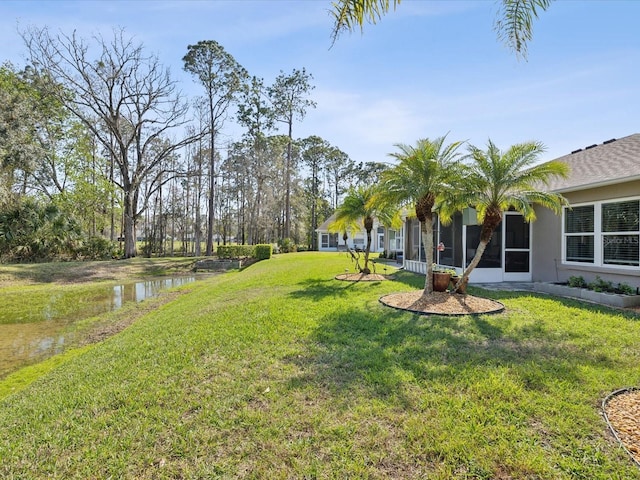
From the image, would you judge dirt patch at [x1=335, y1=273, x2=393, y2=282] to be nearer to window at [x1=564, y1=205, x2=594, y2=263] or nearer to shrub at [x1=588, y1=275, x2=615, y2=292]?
window at [x1=564, y1=205, x2=594, y2=263]

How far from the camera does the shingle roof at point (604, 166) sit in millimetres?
7703

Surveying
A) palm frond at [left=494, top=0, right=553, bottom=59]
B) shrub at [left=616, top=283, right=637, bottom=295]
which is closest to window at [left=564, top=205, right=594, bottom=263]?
shrub at [left=616, top=283, right=637, bottom=295]

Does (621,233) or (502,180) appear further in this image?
(621,233)

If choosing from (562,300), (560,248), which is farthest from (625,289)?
(560,248)

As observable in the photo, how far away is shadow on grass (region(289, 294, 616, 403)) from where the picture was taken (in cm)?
374

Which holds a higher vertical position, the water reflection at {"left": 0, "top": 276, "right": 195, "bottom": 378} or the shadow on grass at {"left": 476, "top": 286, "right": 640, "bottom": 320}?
the shadow on grass at {"left": 476, "top": 286, "right": 640, "bottom": 320}

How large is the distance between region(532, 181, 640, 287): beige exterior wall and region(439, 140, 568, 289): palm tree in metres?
1.59

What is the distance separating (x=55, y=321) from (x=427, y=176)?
1019 cm

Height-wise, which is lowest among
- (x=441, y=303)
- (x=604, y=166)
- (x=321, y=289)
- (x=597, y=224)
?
(x=321, y=289)

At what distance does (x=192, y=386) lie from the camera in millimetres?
3859

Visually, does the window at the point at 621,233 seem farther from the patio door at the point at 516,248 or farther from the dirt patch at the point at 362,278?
the dirt patch at the point at 362,278

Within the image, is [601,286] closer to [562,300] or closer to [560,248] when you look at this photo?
[562,300]

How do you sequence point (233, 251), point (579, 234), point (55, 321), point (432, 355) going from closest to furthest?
point (432, 355) → point (55, 321) → point (579, 234) → point (233, 251)

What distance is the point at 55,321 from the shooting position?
8891 millimetres
